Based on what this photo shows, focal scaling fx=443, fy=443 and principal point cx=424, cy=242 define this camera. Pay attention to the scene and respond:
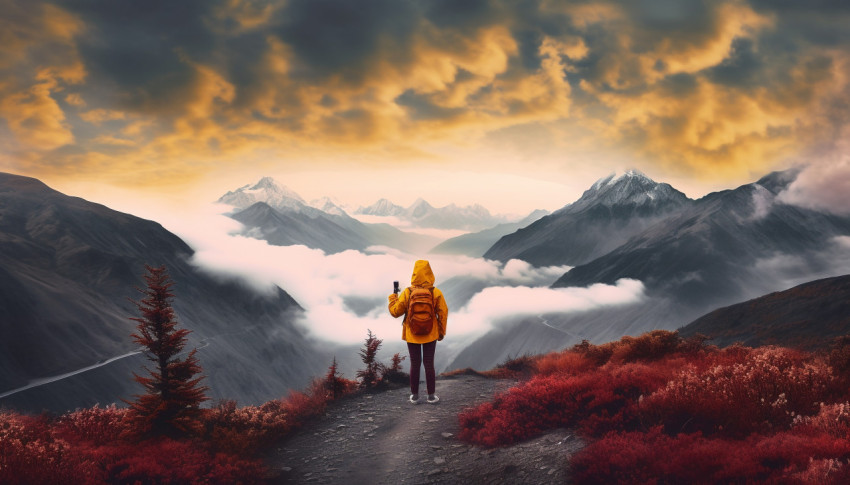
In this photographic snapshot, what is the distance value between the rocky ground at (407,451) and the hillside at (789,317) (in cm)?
8098

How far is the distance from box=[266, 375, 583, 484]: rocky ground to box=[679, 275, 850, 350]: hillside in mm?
80983

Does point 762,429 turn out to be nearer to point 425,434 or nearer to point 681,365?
point 681,365

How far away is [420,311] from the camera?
42.6 ft

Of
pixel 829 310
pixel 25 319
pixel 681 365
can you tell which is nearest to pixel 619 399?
pixel 681 365

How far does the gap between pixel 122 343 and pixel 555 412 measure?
173 meters

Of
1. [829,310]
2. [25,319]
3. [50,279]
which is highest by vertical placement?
[50,279]

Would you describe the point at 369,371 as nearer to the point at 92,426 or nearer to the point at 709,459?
the point at 92,426

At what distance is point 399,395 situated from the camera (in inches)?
650

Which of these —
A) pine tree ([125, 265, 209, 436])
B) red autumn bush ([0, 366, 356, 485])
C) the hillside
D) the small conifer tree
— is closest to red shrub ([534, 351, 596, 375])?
the small conifer tree

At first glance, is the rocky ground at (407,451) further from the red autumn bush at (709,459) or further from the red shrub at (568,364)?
the red shrub at (568,364)

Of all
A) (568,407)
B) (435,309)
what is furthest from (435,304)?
(568,407)

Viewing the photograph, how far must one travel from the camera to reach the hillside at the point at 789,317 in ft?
270

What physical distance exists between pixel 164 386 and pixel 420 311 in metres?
6.87

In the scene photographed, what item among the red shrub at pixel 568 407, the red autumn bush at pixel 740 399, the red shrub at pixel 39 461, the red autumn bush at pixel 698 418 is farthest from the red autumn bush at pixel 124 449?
the red autumn bush at pixel 740 399
